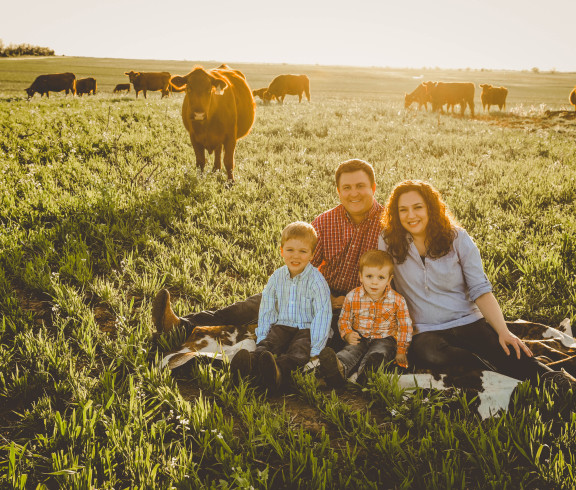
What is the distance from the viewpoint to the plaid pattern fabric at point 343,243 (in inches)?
162

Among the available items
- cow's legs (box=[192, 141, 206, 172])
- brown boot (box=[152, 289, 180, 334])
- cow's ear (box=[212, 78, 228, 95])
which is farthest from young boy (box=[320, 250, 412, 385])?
cow's legs (box=[192, 141, 206, 172])

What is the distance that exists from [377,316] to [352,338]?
11.8 inches

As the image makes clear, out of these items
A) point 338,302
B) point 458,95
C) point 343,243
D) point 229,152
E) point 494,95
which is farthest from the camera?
point 494,95

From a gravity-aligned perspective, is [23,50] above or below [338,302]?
above

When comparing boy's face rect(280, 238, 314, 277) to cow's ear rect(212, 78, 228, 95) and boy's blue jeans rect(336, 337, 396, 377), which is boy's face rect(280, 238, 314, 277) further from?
cow's ear rect(212, 78, 228, 95)

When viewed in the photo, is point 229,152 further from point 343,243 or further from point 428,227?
point 428,227

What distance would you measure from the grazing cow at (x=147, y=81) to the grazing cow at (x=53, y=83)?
472 cm

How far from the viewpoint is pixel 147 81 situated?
34.5 m

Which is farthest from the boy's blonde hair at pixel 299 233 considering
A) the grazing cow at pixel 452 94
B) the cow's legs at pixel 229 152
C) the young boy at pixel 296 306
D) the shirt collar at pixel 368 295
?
the grazing cow at pixel 452 94

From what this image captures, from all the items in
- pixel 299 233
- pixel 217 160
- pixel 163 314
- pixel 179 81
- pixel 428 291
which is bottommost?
pixel 163 314

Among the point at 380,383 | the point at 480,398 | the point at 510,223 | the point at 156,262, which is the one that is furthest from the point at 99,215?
the point at 510,223

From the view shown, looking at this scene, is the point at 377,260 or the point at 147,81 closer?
the point at 377,260

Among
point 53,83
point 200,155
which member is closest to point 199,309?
point 200,155

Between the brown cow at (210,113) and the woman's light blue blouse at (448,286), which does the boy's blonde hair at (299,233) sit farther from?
the brown cow at (210,113)
